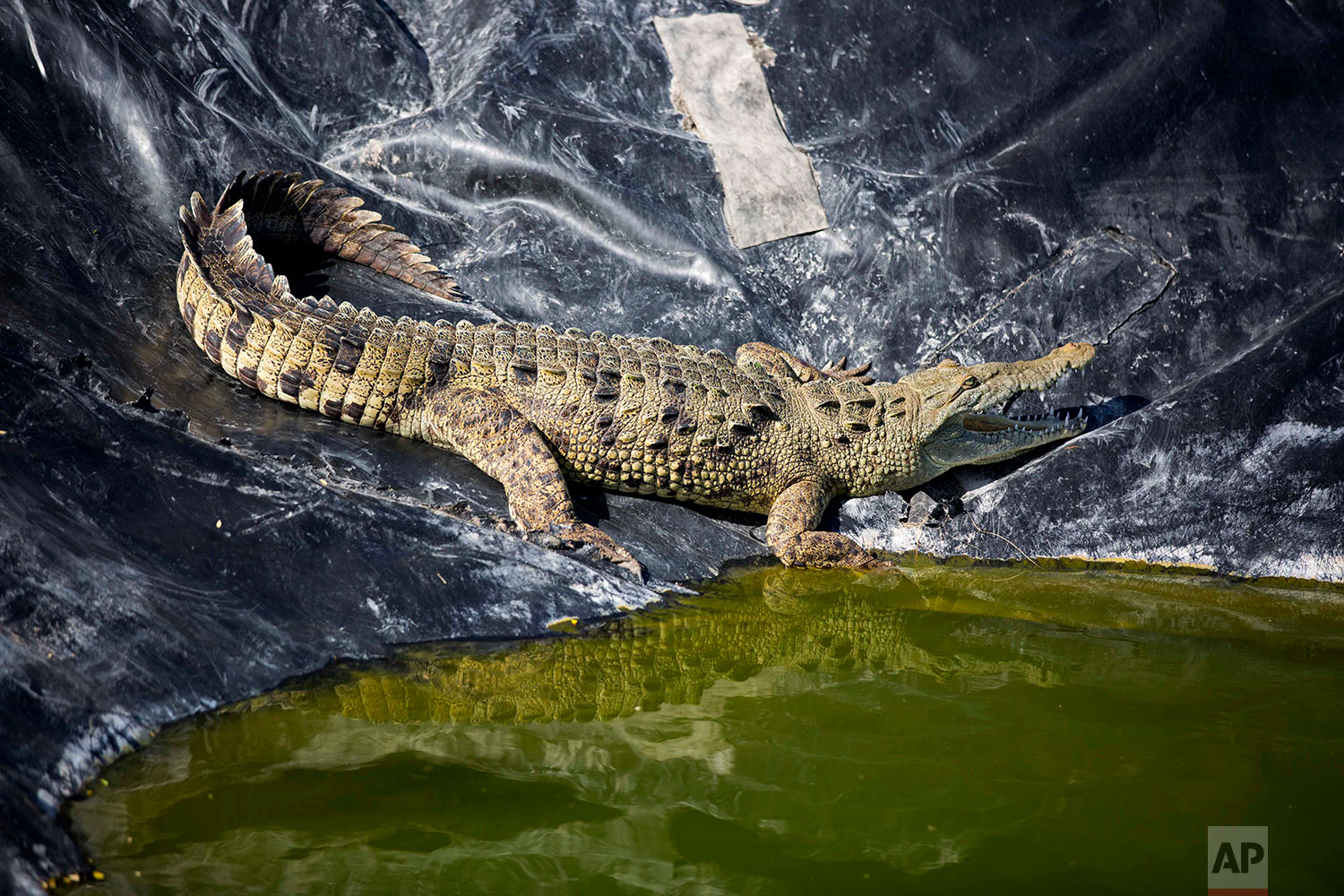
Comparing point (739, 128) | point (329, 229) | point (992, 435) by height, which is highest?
point (739, 128)

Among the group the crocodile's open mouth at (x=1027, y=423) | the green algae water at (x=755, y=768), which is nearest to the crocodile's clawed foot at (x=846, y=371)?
the crocodile's open mouth at (x=1027, y=423)

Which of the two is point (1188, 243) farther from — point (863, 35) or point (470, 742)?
point (470, 742)

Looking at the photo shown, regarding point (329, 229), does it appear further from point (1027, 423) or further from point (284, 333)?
point (1027, 423)

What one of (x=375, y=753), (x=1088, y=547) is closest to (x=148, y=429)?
(x=375, y=753)

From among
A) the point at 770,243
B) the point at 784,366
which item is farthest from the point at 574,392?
the point at 770,243

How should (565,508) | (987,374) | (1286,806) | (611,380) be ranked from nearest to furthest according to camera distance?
1. (1286,806)
2. (565,508)
3. (611,380)
4. (987,374)

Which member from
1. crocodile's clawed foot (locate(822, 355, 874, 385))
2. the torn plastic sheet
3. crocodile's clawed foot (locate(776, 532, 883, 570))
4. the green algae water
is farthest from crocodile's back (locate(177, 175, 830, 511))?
the torn plastic sheet
